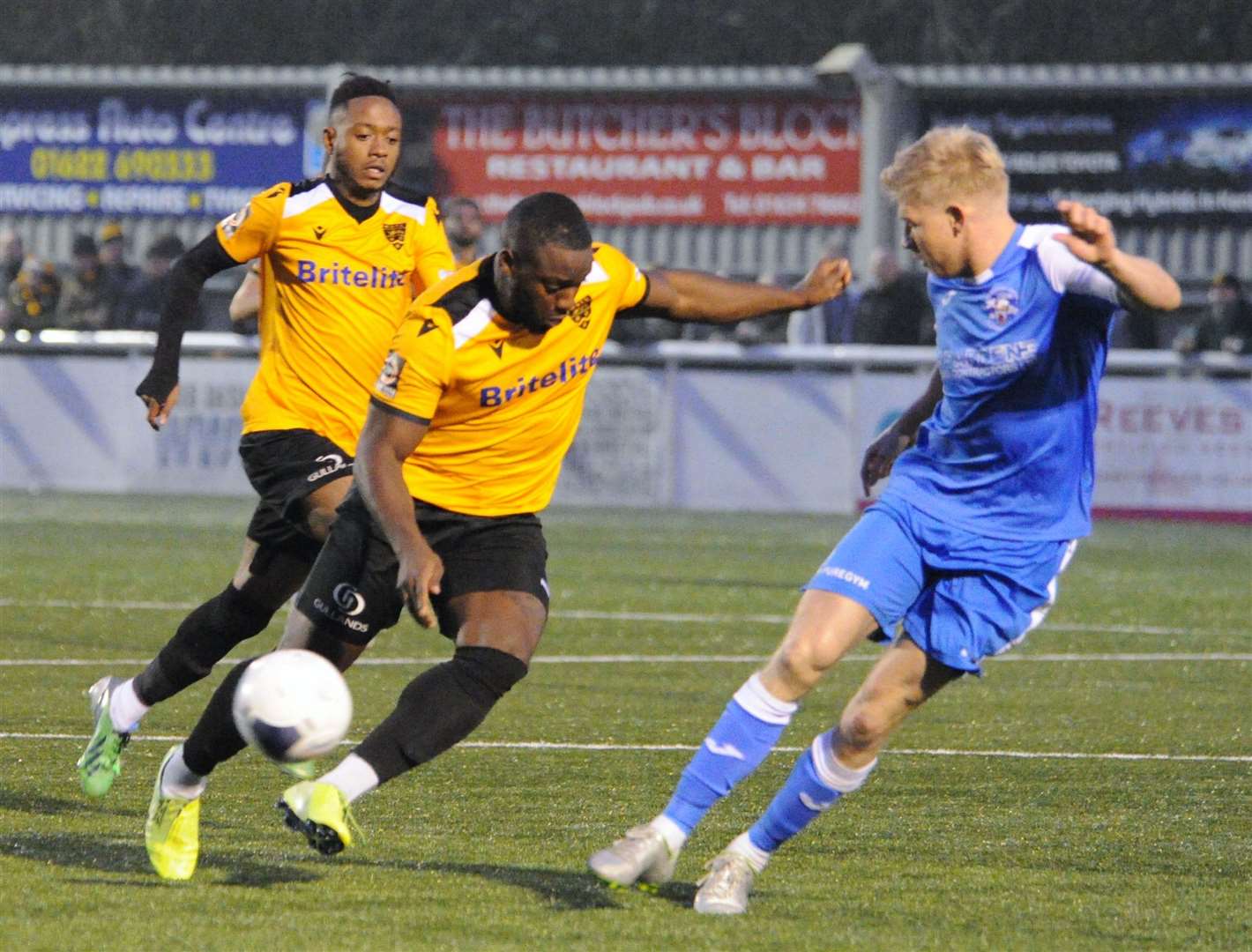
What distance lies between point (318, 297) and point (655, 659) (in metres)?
3.62

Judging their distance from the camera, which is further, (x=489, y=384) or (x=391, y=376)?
(x=489, y=384)

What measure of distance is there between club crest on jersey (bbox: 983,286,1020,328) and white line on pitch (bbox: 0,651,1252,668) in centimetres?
475

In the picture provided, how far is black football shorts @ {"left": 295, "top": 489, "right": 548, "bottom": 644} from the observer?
574 cm

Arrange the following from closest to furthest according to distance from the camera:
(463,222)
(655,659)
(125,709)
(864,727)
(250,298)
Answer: (864,727) < (125,709) < (250,298) < (463,222) < (655,659)

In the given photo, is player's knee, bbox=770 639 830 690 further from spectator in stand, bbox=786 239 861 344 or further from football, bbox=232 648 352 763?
spectator in stand, bbox=786 239 861 344

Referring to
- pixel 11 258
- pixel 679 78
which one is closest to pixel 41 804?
pixel 11 258

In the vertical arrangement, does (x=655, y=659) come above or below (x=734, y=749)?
below

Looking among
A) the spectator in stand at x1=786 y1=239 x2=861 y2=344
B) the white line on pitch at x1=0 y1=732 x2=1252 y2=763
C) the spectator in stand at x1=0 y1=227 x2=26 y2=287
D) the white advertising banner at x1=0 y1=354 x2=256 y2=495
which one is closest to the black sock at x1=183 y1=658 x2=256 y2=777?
the white line on pitch at x1=0 y1=732 x2=1252 y2=763

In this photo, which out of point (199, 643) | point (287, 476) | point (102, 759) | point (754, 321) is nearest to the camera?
point (102, 759)

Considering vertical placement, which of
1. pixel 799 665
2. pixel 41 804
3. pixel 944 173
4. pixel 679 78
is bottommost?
pixel 41 804

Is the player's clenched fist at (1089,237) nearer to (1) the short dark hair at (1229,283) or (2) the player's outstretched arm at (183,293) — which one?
(2) the player's outstretched arm at (183,293)

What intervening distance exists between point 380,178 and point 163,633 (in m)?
4.29

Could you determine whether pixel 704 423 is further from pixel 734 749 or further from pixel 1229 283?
pixel 734 749

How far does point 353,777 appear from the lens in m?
5.34
